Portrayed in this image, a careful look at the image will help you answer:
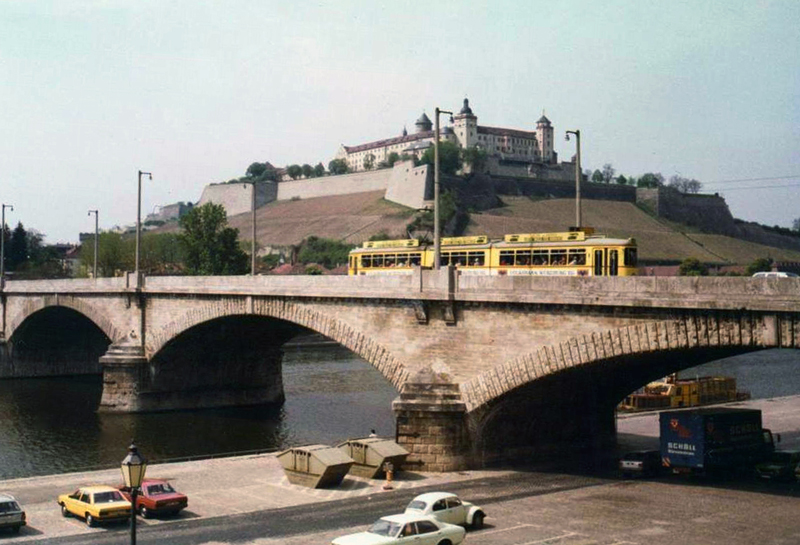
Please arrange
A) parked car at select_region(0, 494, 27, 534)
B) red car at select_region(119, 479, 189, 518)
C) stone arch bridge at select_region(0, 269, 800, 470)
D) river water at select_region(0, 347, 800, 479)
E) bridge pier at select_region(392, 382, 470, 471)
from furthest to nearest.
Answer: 1. river water at select_region(0, 347, 800, 479)
2. bridge pier at select_region(392, 382, 470, 471)
3. red car at select_region(119, 479, 189, 518)
4. parked car at select_region(0, 494, 27, 534)
5. stone arch bridge at select_region(0, 269, 800, 470)

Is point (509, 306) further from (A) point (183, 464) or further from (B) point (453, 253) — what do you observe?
(A) point (183, 464)

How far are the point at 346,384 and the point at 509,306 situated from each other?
38.6 meters

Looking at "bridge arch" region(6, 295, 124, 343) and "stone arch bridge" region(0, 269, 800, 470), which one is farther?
"bridge arch" region(6, 295, 124, 343)

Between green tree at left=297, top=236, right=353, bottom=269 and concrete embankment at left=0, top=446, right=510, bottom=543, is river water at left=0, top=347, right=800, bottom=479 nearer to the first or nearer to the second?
concrete embankment at left=0, top=446, right=510, bottom=543

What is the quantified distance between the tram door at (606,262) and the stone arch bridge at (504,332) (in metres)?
3.59

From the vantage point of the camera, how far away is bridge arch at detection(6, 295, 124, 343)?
199ft

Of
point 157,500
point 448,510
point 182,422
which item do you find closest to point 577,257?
point 448,510

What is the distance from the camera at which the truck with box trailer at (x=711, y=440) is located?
3136cm

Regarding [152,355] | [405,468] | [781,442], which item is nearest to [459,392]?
[405,468]

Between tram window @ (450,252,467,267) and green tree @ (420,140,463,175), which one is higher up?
green tree @ (420,140,463,175)

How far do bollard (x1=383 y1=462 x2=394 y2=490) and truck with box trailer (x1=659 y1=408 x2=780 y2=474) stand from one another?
9.67 m

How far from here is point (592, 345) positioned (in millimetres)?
28016

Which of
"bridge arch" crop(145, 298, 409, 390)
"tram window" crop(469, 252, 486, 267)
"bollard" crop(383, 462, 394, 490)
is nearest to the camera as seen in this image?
"bollard" crop(383, 462, 394, 490)

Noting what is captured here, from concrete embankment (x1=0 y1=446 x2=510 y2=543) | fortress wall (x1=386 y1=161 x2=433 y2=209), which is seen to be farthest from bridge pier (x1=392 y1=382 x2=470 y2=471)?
fortress wall (x1=386 y1=161 x2=433 y2=209)
